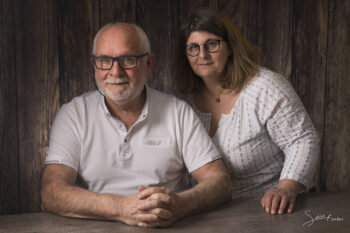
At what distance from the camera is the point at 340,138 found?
2627mm

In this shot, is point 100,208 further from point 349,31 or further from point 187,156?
point 349,31

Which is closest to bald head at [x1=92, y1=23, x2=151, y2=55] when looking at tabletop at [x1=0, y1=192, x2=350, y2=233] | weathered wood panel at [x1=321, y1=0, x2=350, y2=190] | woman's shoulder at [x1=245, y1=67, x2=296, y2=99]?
woman's shoulder at [x1=245, y1=67, x2=296, y2=99]

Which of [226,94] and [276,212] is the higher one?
[226,94]

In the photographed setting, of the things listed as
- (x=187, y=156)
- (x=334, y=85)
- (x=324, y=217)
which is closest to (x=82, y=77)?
(x=187, y=156)

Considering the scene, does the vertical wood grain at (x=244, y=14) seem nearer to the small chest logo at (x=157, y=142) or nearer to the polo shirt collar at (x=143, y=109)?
the polo shirt collar at (x=143, y=109)

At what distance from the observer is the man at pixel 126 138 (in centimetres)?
176

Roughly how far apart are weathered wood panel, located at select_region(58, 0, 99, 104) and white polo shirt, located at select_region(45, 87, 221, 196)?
0.21 meters

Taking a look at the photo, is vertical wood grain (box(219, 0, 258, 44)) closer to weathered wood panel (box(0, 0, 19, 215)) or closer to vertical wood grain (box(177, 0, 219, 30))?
vertical wood grain (box(177, 0, 219, 30))

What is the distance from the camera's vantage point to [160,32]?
2209mm

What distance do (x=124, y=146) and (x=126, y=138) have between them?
0.13ft

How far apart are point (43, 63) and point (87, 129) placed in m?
0.47

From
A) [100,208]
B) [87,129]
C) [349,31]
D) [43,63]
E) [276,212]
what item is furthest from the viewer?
[349,31]

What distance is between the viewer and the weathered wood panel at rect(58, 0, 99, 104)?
2.03 metres

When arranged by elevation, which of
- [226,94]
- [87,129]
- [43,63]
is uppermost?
[43,63]
